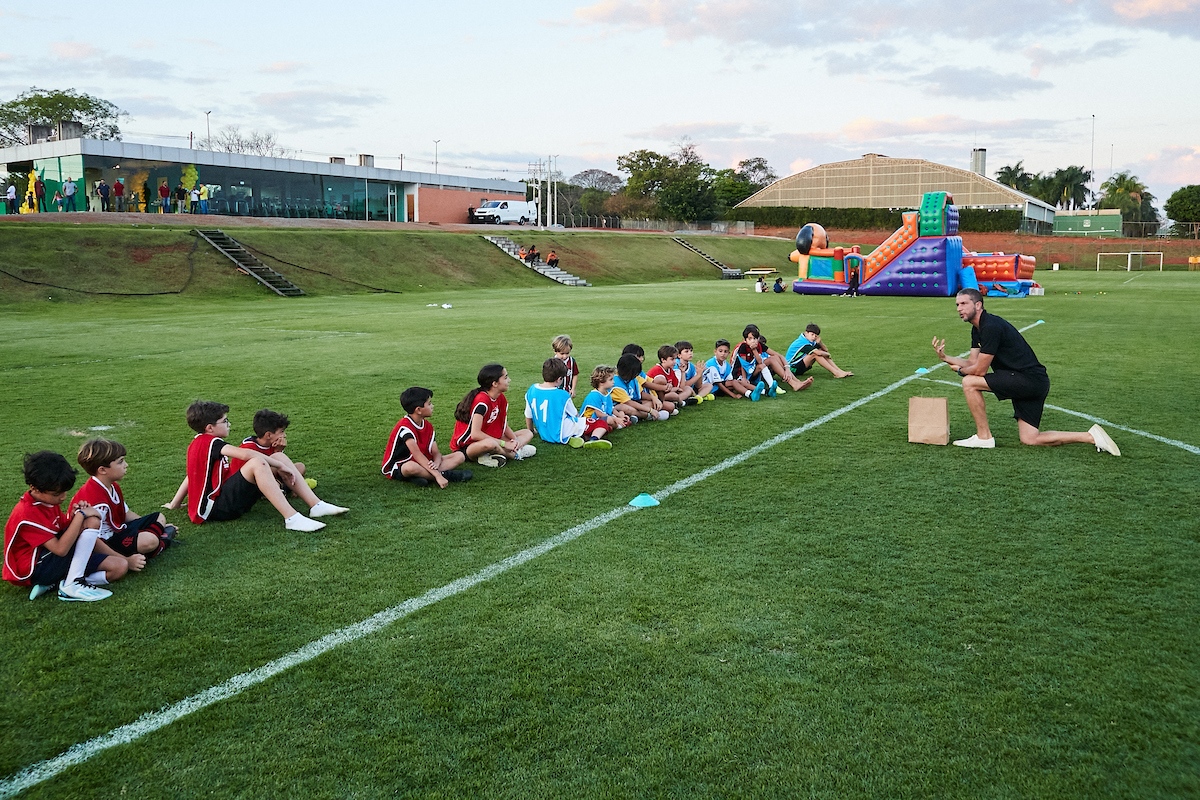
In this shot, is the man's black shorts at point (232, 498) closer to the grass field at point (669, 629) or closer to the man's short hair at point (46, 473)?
the grass field at point (669, 629)

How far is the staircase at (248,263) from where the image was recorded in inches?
1321

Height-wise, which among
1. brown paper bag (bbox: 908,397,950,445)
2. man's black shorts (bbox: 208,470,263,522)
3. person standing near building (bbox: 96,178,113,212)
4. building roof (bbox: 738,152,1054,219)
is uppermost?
building roof (bbox: 738,152,1054,219)

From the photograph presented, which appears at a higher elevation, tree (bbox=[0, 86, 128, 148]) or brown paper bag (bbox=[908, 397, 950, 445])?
tree (bbox=[0, 86, 128, 148])

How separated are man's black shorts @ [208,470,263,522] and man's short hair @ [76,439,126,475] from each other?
942 millimetres

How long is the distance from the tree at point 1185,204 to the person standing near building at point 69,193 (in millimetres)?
92927

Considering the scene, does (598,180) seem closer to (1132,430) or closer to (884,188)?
(884,188)

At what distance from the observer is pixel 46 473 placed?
16.3 feet

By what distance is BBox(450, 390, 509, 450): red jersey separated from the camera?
7.89m

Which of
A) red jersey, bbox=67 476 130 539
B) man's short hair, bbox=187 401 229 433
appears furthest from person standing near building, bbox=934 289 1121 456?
red jersey, bbox=67 476 130 539

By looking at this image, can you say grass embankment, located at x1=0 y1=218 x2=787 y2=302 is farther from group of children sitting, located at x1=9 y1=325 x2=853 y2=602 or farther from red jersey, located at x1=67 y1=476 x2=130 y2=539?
red jersey, located at x1=67 y1=476 x2=130 y2=539

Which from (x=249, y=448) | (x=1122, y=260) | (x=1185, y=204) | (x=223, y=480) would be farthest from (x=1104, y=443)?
(x=1185, y=204)

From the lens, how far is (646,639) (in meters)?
4.46

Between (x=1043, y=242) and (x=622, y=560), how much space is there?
2993 inches

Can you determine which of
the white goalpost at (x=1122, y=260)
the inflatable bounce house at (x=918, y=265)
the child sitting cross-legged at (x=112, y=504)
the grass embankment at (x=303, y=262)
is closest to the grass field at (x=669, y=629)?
the child sitting cross-legged at (x=112, y=504)
